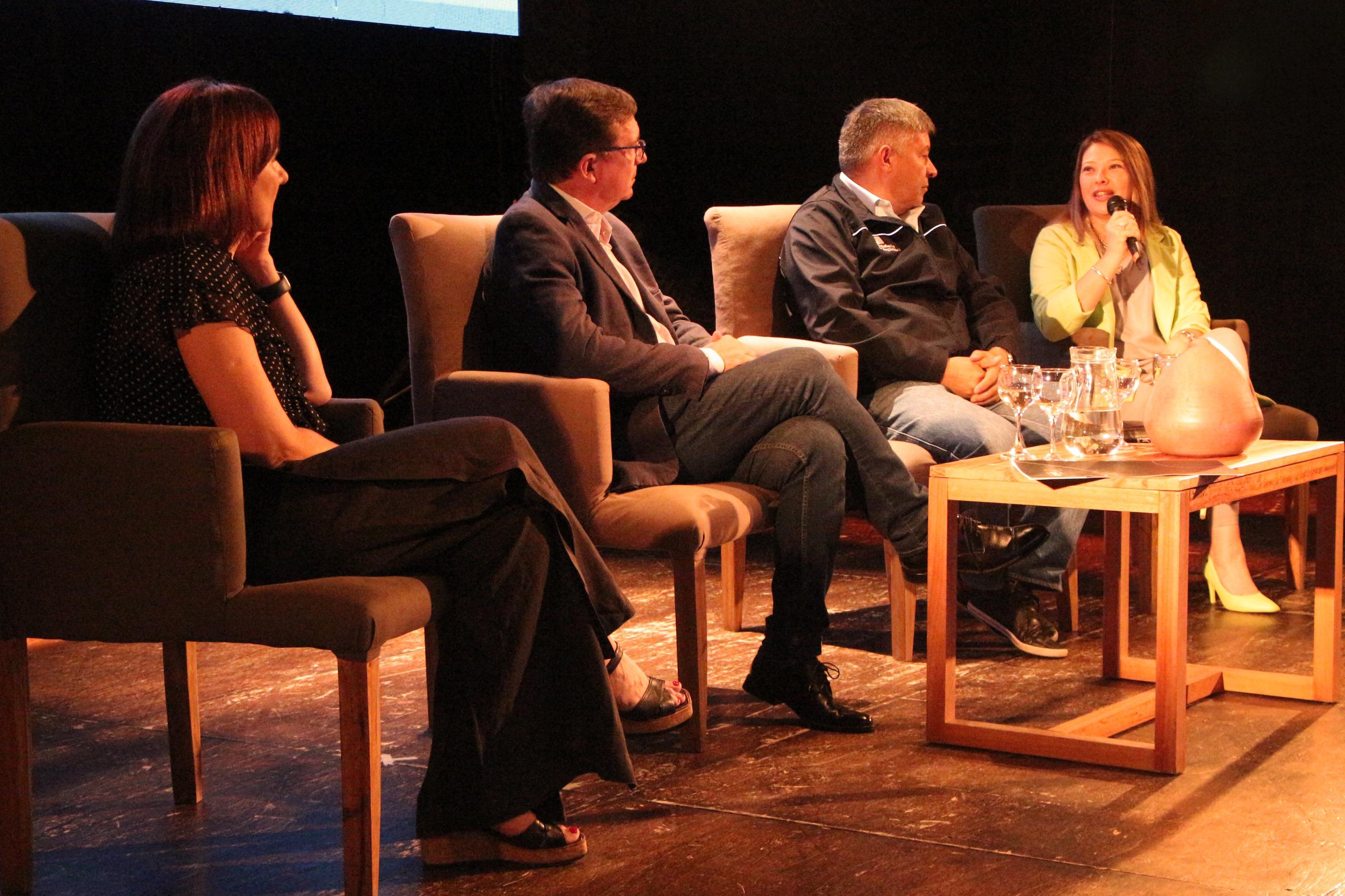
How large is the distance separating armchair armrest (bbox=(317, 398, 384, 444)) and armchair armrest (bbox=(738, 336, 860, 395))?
101 centimetres

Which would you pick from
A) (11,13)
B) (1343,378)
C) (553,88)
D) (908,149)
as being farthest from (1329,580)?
(11,13)

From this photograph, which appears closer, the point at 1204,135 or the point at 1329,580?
the point at 1329,580

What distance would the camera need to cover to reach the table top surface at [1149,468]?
250 cm

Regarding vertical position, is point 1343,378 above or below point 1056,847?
above

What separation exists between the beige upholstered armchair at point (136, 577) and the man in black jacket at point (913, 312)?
1658 mm

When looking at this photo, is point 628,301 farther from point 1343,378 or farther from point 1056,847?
point 1343,378

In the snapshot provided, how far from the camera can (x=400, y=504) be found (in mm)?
2119

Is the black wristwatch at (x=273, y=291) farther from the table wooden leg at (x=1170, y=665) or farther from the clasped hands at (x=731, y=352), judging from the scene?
the table wooden leg at (x=1170, y=665)

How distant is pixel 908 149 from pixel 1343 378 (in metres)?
2.28

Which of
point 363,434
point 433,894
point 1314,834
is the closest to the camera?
point 433,894

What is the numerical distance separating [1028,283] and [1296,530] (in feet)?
3.09

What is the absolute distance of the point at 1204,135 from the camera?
5.25 metres

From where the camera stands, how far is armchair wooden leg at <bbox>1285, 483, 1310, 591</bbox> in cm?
390

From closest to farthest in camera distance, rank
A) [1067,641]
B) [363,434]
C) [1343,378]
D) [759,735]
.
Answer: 1. [363,434]
2. [759,735]
3. [1067,641]
4. [1343,378]
